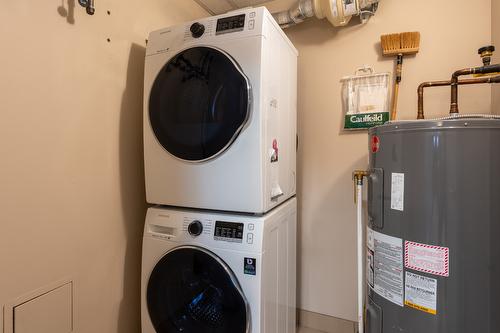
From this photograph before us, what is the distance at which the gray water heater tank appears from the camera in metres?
0.83

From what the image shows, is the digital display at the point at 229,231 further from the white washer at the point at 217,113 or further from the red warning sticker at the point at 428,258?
the red warning sticker at the point at 428,258

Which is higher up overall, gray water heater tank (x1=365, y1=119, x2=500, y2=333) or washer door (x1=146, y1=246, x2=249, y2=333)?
gray water heater tank (x1=365, y1=119, x2=500, y2=333)

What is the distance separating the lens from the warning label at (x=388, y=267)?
3.12 ft

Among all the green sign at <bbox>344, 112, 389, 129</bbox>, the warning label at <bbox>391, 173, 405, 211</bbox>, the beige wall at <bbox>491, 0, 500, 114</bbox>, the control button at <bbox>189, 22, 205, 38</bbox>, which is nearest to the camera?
the warning label at <bbox>391, 173, 405, 211</bbox>

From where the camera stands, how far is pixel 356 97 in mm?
1694

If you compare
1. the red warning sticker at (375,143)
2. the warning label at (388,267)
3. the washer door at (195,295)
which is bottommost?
the washer door at (195,295)

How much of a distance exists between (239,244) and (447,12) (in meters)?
1.75

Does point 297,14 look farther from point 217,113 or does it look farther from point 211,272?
point 211,272

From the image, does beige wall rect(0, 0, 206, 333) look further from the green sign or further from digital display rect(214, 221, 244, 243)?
the green sign

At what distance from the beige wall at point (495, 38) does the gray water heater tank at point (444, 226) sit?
768mm

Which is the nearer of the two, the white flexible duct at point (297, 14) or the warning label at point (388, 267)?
the warning label at point (388, 267)

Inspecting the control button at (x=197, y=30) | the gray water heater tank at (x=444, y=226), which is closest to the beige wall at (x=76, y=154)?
the control button at (x=197, y=30)

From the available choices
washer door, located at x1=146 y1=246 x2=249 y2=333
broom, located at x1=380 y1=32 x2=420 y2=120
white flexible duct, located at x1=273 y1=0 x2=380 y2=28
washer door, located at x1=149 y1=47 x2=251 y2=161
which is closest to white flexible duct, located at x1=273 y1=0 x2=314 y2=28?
white flexible duct, located at x1=273 y1=0 x2=380 y2=28

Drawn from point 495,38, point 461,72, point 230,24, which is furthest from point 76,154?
point 495,38
